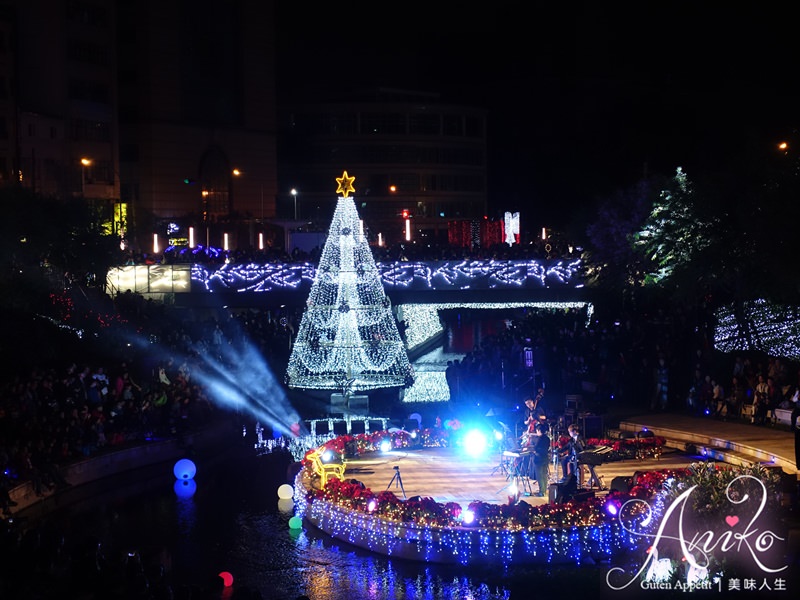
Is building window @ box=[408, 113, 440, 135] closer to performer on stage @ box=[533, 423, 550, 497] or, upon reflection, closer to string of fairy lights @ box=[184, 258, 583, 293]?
string of fairy lights @ box=[184, 258, 583, 293]

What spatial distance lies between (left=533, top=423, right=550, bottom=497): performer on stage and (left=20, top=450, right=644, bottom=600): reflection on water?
124 inches

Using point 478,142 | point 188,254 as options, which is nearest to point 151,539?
point 188,254

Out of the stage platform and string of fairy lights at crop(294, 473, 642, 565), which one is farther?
the stage platform

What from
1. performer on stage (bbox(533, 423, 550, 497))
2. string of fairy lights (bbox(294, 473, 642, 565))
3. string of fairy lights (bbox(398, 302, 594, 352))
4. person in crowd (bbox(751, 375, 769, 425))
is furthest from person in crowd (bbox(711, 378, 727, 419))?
string of fairy lights (bbox(398, 302, 594, 352))

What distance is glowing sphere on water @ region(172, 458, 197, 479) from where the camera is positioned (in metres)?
29.7

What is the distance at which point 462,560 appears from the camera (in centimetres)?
2227

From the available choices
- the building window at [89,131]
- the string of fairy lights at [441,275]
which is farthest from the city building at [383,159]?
the string of fairy lights at [441,275]

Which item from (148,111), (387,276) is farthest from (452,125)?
(387,276)

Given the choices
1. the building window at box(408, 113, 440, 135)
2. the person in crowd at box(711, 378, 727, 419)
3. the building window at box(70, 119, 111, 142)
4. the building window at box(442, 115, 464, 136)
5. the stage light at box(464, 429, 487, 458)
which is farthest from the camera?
the building window at box(442, 115, 464, 136)

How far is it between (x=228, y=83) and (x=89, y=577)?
69846 mm

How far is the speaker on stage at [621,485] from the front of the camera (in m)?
23.2

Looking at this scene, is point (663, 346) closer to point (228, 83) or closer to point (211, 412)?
point (211, 412)

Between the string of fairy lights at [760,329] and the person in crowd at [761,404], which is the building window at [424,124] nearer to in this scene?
the string of fairy lights at [760,329]

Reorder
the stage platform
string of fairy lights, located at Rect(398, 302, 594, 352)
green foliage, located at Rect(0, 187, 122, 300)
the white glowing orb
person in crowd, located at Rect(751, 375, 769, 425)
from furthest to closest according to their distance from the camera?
string of fairy lights, located at Rect(398, 302, 594, 352) < green foliage, located at Rect(0, 187, 122, 300) < person in crowd, located at Rect(751, 375, 769, 425) < the white glowing orb < the stage platform
